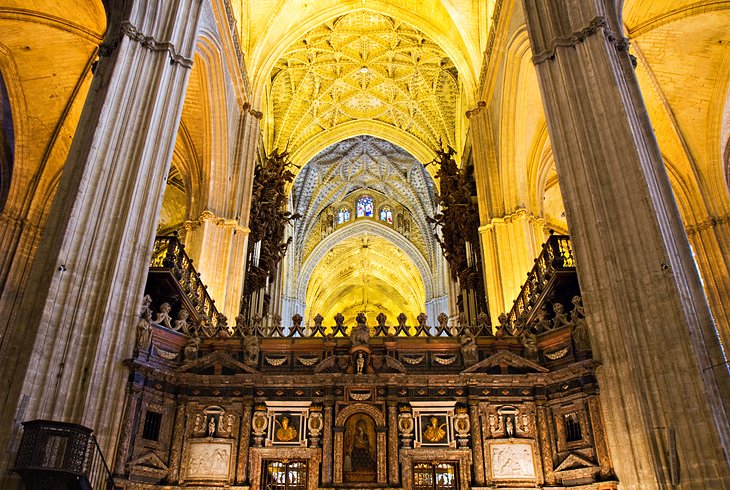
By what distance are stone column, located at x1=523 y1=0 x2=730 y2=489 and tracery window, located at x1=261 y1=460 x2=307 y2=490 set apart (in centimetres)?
405

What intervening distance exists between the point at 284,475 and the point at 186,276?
502 cm

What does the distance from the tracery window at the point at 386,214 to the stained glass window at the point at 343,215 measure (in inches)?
72.1

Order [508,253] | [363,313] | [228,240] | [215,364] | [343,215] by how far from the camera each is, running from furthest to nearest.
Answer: [343,215] < [228,240] < [508,253] < [363,313] < [215,364]

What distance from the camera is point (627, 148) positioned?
27.4 ft

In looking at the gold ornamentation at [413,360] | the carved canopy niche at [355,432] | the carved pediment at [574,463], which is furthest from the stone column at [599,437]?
the carved canopy niche at [355,432]

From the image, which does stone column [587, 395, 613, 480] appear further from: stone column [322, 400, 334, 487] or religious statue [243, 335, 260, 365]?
religious statue [243, 335, 260, 365]

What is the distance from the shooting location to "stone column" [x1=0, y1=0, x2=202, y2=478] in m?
7.21

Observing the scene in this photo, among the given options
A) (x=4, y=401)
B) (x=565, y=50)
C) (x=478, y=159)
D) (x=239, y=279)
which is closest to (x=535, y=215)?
(x=478, y=159)

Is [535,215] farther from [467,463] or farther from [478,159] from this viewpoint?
[467,463]

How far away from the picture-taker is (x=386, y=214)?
105 feet

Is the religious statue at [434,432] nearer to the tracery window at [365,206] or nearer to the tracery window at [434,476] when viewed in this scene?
the tracery window at [434,476]

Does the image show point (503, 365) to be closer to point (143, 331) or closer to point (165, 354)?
point (165, 354)

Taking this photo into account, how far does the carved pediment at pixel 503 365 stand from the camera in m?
8.65

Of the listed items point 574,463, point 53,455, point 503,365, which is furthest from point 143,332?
point 574,463
